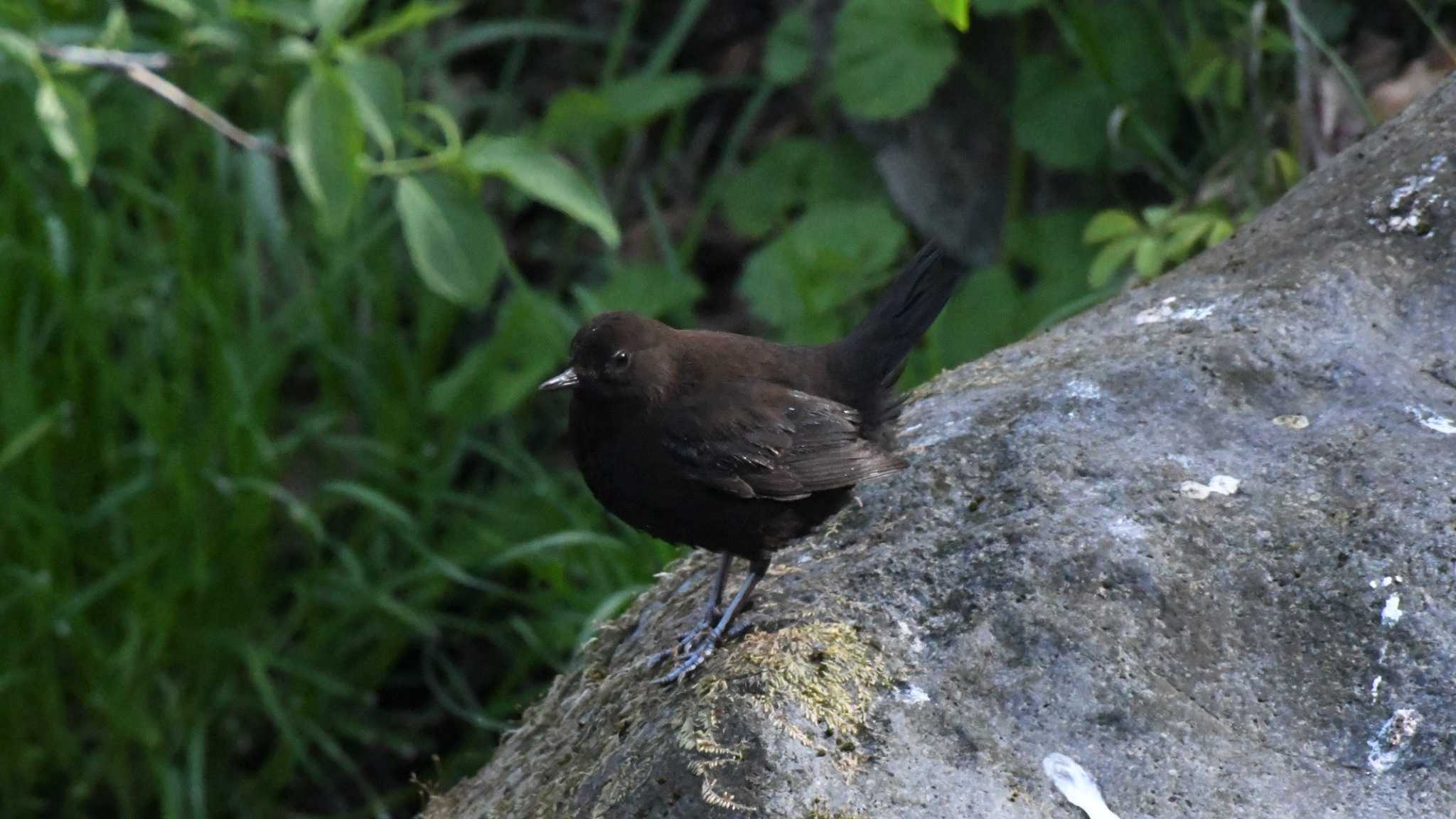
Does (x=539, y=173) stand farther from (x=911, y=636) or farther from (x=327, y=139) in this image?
(x=911, y=636)

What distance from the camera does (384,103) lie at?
301 cm

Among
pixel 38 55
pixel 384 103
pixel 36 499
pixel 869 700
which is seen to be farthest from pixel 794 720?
pixel 36 499

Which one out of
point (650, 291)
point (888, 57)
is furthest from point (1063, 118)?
point (650, 291)

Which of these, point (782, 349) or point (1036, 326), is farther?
point (1036, 326)

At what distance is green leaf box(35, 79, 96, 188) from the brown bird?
40.0 inches

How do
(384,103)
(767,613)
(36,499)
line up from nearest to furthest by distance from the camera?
(767,613), (384,103), (36,499)

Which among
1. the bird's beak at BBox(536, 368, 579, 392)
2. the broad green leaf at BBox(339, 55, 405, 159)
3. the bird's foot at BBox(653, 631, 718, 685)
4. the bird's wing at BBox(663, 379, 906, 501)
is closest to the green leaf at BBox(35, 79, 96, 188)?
the broad green leaf at BBox(339, 55, 405, 159)

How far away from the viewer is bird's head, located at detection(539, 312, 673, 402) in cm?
262

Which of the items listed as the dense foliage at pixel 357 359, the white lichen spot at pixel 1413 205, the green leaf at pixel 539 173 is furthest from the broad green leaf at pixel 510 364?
the white lichen spot at pixel 1413 205

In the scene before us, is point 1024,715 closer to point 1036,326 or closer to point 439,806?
point 439,806

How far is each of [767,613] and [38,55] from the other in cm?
173

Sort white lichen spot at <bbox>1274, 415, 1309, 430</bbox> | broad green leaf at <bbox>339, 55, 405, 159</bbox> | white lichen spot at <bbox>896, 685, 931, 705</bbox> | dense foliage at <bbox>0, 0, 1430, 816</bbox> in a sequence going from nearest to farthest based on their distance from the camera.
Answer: white lichen spot at <bbox>896, 685, 931, 705</bbox>, white lichen spot at <bbox>1274, 415, 1309, 430</bbox>, broad green leaf at <bbox>339, 55, 405, 159</bbox>, dense foliage at <bbox>0, 0, 1430, 816</bbox>

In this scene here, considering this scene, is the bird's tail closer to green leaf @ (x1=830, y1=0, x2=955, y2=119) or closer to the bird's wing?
the bird's wing

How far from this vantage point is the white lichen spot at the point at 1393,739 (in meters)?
1.92
